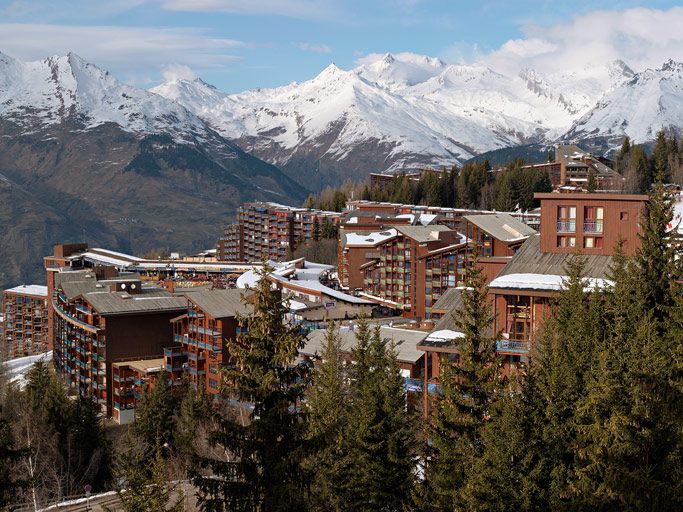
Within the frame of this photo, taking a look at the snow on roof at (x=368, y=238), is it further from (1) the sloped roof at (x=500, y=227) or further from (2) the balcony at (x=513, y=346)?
(2) the balcony at (x=513, y=346)

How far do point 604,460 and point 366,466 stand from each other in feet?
35.2

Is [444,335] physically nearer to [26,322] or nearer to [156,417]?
[156,417]

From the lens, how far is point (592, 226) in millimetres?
46531

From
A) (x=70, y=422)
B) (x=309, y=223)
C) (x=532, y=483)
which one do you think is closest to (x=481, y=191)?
(x=309, y=223)

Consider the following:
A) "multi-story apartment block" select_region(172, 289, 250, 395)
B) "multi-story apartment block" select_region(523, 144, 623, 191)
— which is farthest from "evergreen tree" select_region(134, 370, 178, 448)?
"multi-story apartment block" select_region(523, 144, 623, 191)

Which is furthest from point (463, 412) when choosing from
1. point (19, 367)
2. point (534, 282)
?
point (19, 367)

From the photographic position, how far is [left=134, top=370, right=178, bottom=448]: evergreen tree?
54.6 meters

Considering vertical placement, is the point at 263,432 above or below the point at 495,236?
below

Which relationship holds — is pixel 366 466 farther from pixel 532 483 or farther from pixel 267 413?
pixel 267 413

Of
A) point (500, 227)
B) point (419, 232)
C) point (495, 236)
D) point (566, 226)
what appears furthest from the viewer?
point (419, 232)

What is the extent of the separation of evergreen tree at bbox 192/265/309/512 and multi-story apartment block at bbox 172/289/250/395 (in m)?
45.2

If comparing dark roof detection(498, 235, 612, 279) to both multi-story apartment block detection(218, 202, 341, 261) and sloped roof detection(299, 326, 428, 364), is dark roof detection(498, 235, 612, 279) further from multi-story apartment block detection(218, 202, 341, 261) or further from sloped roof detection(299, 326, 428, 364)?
multi-story apartment block detection(218, 202, 341, 261)

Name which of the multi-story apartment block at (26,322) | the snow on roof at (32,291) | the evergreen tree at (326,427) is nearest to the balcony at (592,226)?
the evergreen tree at (326,427)

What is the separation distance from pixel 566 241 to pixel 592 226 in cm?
167
